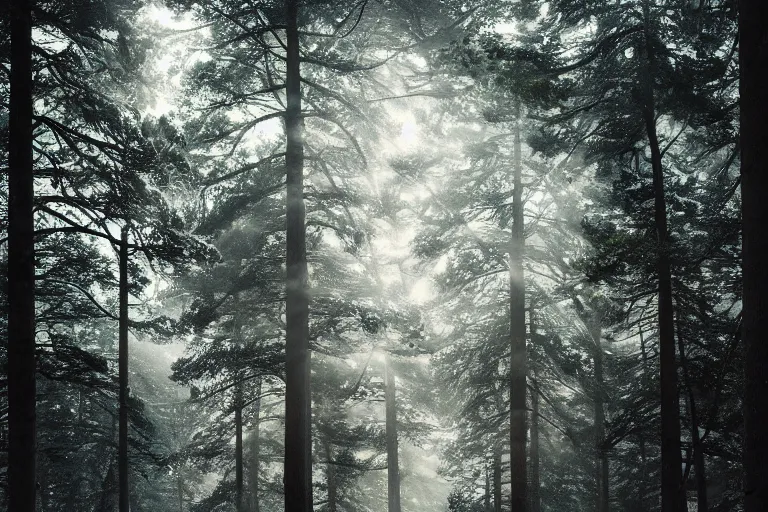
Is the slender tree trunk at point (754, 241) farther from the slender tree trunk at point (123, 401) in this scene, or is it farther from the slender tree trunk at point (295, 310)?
the slender tree trunk at point (123, 401)

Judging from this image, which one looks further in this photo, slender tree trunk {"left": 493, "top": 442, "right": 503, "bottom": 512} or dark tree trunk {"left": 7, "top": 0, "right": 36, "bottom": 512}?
slender tree trunk {"left": 493, "top": 442, "right": 503, "bottom": 512}

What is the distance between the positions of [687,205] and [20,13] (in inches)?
544

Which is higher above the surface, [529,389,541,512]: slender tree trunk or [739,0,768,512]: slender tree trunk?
[739,0,768,512]: slender tree trunk

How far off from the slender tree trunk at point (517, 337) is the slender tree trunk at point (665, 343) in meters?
4.11

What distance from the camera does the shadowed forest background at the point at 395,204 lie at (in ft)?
25.6

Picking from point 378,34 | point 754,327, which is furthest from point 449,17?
point 754,327

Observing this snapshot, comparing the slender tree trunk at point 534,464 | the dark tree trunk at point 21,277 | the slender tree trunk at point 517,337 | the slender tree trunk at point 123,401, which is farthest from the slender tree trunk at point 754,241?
the slender tree trunk at point 534,464

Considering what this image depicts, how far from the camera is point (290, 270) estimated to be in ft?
36.5

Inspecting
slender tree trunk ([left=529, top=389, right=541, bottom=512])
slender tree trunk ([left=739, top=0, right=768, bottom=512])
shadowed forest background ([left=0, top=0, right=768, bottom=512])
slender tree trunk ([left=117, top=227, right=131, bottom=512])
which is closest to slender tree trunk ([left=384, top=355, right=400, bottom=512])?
shadowed forest background ([left=0, top=0, right=768, bottom=512])

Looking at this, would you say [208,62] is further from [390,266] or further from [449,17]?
[390,266]

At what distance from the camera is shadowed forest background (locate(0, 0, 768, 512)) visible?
7.82 metres

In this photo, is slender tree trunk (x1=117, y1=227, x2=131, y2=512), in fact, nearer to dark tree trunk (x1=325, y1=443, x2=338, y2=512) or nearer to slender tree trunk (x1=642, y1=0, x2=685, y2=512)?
dark tree trunk (x1=325, y1=443, x2=338, y2=512)

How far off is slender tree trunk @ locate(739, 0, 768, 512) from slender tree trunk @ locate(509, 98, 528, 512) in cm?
931

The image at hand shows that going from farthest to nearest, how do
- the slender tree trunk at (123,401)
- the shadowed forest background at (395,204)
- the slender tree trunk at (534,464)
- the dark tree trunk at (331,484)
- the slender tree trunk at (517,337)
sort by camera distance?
the dark tree trunk at (331,484) < the slender tree trunk at (534,464) < the slender tree trunk at (123,401) < the slender tree trunk at (517,337) < the shadowed forest background at (395,204)
